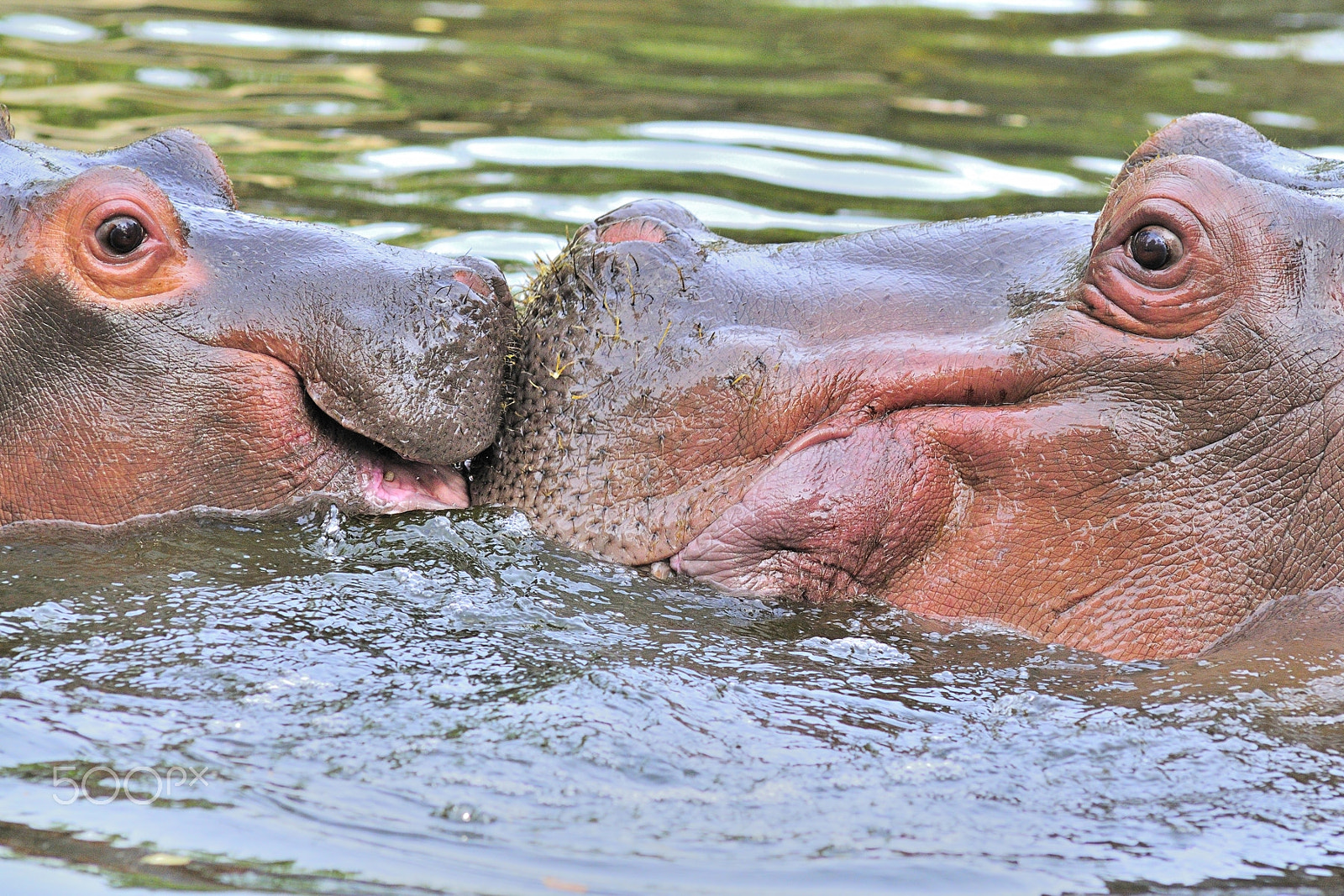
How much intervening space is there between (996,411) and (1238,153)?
3.82 ft

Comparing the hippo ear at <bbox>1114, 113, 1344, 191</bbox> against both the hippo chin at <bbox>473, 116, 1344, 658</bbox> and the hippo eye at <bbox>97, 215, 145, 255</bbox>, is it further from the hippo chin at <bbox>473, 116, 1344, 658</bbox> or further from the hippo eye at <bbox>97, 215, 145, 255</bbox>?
the hippo eye at <bbox>97, 215, 145, 255</bbox>

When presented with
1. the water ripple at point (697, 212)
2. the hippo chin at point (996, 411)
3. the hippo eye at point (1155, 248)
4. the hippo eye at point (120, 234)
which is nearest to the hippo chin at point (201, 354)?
the hippo eye at point (120, 234)

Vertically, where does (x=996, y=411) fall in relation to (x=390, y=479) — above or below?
above

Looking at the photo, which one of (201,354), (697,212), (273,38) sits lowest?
(201,354)

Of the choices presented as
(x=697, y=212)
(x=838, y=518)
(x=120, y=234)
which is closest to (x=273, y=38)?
(x=697, y=212)

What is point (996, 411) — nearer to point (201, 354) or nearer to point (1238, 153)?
point (1238, 153)

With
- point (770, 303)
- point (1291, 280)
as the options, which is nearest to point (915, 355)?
point (770, 303)

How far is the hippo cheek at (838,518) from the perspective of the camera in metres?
4.55

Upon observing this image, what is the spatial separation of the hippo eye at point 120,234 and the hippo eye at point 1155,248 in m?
2.86

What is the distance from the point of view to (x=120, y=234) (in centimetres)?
487

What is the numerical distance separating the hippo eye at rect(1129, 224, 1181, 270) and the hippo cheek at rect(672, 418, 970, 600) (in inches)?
29.8

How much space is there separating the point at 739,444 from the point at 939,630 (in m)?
0.77

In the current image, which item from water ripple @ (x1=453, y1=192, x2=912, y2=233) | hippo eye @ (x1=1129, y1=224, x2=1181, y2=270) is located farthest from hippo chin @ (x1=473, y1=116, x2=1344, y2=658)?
water ripple @ (x1=453, y1=192, x2=912, y2=233)

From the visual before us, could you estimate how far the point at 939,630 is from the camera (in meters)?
4.66
